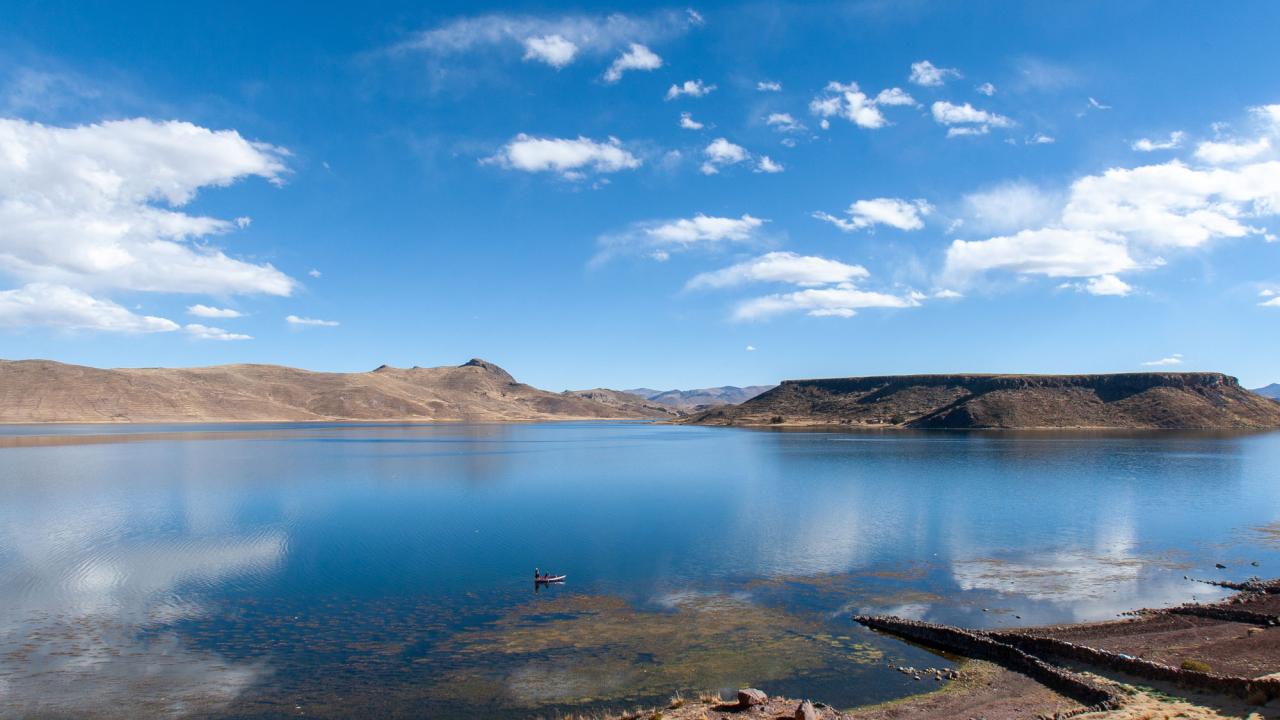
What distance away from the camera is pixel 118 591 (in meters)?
33.8

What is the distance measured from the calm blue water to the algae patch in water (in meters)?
0.13

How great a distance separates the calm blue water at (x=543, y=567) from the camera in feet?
76.6

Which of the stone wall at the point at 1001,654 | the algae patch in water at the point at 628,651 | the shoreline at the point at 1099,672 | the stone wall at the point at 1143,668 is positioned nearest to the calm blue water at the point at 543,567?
the algae patch in water at the point at 628,651

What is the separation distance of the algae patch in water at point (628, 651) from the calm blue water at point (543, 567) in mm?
127

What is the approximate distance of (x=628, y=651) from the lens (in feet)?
85.1

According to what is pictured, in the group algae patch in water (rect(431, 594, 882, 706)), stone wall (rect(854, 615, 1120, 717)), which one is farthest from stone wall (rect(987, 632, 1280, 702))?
algae patch in water (rect(431, 594, 882, 706))

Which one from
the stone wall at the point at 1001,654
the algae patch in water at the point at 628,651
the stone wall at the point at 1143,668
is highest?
the stone wall at the point at 1143,668

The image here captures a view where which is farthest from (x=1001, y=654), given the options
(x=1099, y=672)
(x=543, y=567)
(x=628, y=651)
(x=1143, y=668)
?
(x=543, y=567)

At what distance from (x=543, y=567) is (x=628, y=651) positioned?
46.2 ft

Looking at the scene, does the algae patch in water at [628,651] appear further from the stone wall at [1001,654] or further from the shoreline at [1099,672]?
the shoreline at [1099,672]

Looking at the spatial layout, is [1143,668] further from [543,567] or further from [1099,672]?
[543,567]

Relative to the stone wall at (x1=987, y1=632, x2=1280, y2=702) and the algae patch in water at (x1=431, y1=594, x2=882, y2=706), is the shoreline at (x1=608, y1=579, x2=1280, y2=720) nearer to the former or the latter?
the stone wall at (x1=987, y1=632, x2=1280, y2=702)

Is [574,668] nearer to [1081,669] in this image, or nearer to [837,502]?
[1081,669]

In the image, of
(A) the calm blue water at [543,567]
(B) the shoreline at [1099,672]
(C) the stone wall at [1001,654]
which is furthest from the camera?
(A) the calm blue water at [543,567]
